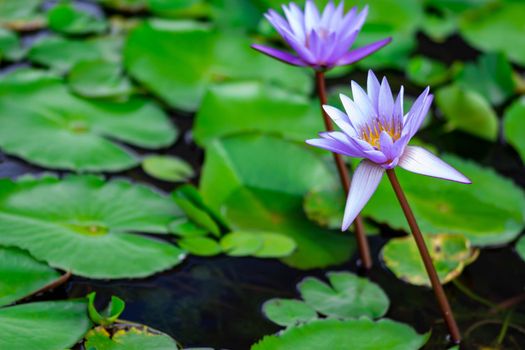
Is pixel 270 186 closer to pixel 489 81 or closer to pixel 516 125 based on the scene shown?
pixel 516 125

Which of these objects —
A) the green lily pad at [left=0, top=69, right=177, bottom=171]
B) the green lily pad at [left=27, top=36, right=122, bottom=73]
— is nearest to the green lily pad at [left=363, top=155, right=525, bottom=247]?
the green lily pad at [left=0, top=69, right=177, bottom=171]

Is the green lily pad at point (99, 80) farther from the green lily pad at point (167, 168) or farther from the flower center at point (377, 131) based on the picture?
the flower center at point (377, 131)

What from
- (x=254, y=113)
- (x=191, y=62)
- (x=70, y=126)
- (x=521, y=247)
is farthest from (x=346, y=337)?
(x=191, y=62)

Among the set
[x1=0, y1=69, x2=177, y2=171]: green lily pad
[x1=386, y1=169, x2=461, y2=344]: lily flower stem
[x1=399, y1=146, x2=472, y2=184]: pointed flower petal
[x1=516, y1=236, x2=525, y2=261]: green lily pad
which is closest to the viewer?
[x1=399, y1=146, x2=472, y2=184]: pointed flower petal

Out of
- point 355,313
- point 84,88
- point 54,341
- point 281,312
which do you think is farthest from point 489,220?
point 84,88

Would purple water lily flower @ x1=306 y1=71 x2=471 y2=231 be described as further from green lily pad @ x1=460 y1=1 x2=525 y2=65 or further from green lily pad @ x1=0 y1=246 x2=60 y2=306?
green lily pad @ x1=460 y1=1 x2=525 y2=65

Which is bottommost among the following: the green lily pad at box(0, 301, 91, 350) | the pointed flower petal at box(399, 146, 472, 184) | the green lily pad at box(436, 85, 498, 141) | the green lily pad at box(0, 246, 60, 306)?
the green lily pad at box(0, 301, 91, 350)

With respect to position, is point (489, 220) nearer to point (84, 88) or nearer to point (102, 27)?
point (84, 88)

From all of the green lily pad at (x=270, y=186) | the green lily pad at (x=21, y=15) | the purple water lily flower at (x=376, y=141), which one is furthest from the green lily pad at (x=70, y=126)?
the purple water lily flower at (x=376, y=141)

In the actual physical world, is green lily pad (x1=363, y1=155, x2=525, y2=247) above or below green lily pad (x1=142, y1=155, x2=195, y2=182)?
above
